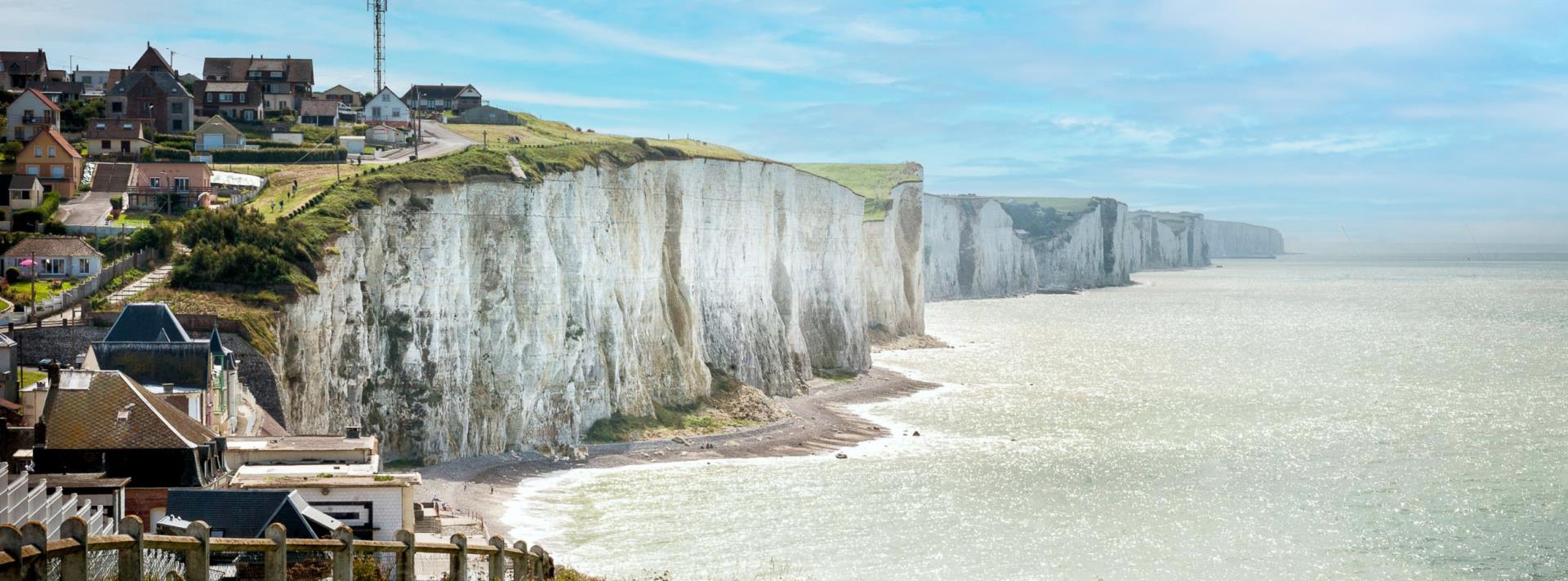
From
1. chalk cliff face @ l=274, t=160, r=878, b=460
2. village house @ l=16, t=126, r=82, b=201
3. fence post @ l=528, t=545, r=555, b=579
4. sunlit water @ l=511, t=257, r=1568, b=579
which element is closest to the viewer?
fence post @ l=528, t=545, r=555, b=579

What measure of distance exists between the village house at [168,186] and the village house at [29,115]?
9576 millimetres

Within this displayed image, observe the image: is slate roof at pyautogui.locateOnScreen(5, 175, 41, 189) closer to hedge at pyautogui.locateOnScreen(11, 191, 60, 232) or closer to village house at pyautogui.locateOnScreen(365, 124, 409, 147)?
hedge at pyautogui.locateOnScreen(11, 191, 60, 232)

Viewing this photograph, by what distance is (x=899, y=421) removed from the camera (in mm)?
70438

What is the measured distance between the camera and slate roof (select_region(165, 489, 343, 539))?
26797 mm

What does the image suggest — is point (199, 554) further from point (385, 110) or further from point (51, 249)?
point (385, 110)

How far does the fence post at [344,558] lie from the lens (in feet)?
58.3

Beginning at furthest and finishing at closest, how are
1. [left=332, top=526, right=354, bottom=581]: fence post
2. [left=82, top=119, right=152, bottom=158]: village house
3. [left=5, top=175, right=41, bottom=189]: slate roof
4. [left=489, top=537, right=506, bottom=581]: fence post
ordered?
[left=82, top=119, right=152, bottom=158]: village house
[left=5, top=175, right=41, bottom=189]: slate roof
[left=489, top=537, right=506, bottom=581]: fence post
[left=332, top=526, right=354, bottom=581]: fence post

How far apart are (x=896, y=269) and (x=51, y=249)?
2863 inches

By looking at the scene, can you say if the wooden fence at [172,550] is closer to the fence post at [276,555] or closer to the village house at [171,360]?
the fence post at [276,555]

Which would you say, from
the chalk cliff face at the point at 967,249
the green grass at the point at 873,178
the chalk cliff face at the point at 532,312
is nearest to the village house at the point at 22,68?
the chalk cliff face at the point at 532,312

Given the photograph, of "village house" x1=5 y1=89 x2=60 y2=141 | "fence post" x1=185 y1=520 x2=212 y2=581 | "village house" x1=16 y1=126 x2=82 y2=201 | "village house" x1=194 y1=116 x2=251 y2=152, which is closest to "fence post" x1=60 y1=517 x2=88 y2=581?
"fence post" x1=185 y1=520 x2=212 y2=581

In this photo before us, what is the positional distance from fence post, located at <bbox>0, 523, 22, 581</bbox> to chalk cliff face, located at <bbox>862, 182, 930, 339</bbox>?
96.6 meters

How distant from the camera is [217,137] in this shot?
250ft

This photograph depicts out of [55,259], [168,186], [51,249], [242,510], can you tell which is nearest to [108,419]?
[242,510]
